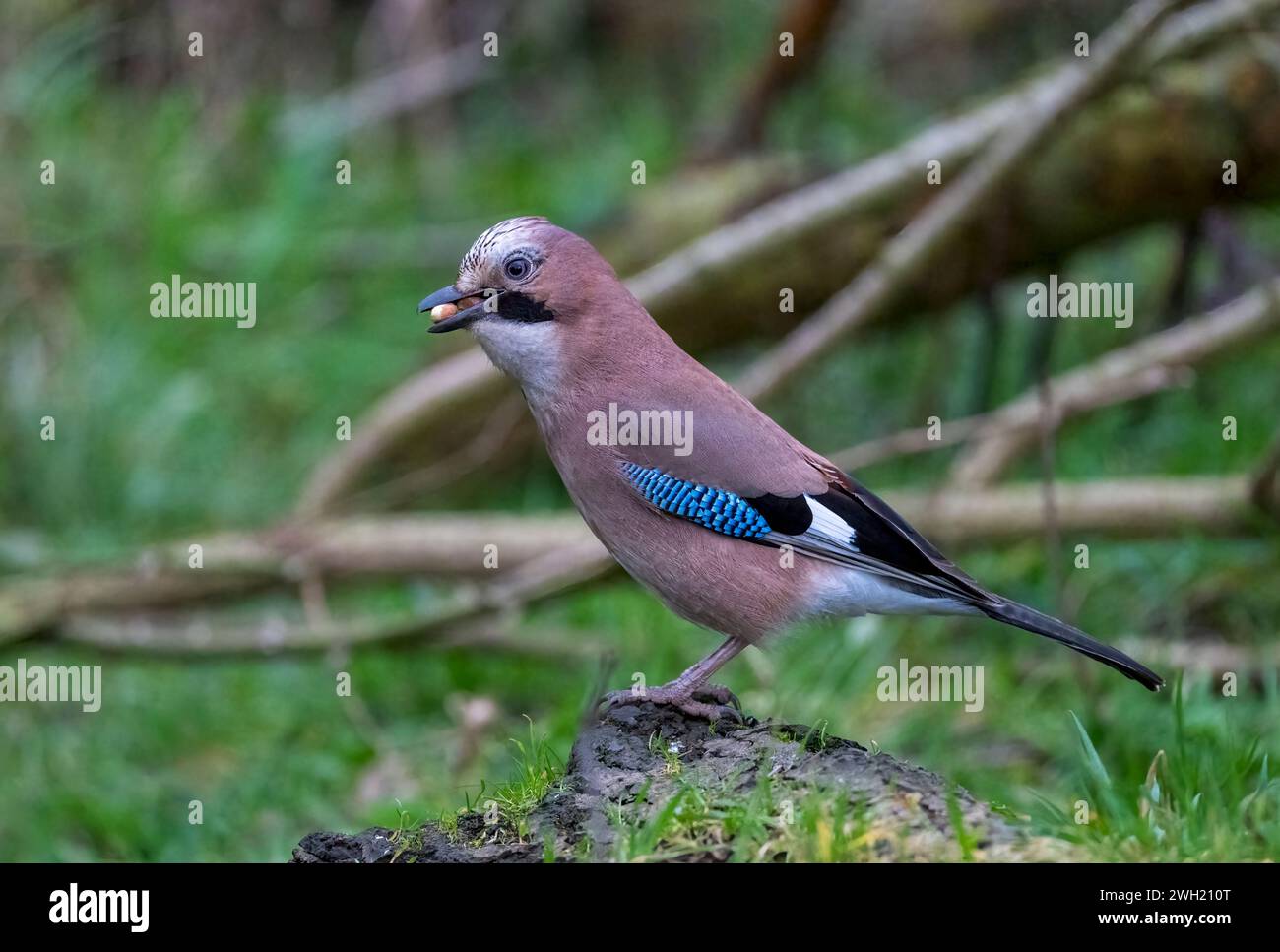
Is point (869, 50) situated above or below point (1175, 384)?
above

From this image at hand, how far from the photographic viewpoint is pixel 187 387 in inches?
476

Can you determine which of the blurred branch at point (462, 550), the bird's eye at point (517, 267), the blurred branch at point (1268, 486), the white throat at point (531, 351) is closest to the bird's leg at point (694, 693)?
the white throat at point (531, 351)

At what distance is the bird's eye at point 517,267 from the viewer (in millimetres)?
5227

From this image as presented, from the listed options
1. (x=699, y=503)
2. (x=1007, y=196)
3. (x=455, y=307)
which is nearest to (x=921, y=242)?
(x=1007, y=196)

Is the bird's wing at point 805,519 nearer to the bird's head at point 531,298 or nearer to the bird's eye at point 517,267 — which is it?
the bird's head at point 531,298

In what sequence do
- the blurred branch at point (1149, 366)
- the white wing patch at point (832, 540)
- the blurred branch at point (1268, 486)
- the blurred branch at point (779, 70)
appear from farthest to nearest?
the blurred branch at point (779, 70) → the blurred branch at point (1149, 366) → the blurred branch at point (1268, 486) → the white wing patch at point (832, 540)

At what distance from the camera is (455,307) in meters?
5.23

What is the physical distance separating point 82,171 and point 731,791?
34.0 ft

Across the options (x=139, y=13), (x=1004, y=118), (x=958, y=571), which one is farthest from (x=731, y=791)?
(x=139, y=13)

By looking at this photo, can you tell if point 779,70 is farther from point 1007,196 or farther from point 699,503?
point 699,503

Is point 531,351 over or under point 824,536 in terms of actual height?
over

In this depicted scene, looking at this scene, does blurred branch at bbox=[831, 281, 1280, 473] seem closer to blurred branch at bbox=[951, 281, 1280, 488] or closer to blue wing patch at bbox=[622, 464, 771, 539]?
blurred branch at bbox=[951, 281, 1280, 488]

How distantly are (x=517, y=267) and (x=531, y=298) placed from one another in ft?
0.37
